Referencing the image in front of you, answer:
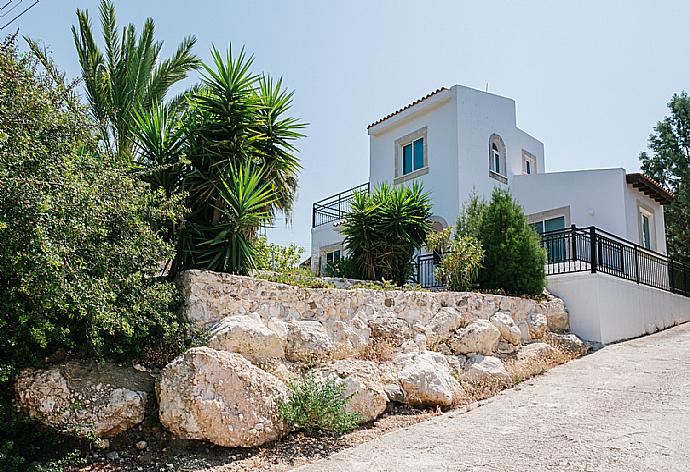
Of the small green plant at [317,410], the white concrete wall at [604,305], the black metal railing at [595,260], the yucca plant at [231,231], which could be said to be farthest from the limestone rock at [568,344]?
the yucca plant at [231,231]

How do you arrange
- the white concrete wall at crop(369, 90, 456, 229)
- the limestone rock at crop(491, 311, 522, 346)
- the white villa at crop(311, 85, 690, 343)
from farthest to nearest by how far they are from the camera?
the white concrete wall at crop(369, 90, 456, 229) → the white villa at crop(311, 85, 690, 343) → the limestone rock at crop(491, 311, 522, 346)

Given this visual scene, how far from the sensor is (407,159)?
19844mm

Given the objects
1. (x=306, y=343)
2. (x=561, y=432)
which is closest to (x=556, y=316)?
(x=561, y=432)

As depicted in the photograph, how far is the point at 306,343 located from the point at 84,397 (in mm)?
2895

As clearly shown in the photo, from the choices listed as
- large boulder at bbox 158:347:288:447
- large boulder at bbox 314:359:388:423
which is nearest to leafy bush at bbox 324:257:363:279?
large boulder at bbox 314:359:388:423

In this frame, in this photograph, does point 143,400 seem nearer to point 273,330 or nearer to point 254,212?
point 273,330

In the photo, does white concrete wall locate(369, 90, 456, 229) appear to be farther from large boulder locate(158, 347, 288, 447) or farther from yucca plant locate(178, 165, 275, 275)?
large boulder locate(158, 347, 288, 447)

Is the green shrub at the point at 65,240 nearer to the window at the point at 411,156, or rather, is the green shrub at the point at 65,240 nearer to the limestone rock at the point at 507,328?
the limestone rock at the point at 507,328

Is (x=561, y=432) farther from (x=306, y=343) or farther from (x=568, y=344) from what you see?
(x=568, y=344)

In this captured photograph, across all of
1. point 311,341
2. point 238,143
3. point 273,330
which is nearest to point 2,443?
point 273,330

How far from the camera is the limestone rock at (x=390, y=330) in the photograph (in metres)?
8.91

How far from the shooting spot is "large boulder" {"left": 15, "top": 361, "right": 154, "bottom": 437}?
5.88 m

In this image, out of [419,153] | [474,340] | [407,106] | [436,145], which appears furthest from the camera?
[407,106]

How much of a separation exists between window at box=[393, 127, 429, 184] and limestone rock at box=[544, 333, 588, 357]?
8583 millimetres
